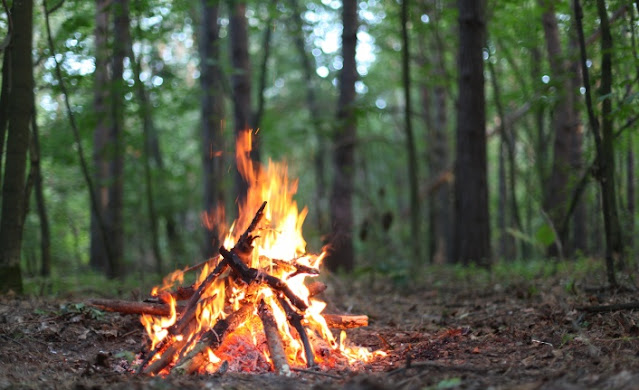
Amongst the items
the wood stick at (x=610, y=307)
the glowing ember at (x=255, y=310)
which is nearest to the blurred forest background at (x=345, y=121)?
the wood stick at (x=610, y=307)

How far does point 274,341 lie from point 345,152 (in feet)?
27.2

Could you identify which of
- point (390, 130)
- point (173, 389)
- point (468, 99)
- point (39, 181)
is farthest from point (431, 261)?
point (390, 130)

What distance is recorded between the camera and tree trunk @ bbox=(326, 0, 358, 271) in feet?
41.5

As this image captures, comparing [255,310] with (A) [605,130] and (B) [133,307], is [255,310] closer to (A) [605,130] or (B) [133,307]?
(B) [133,307]

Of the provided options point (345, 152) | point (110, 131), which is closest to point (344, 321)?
point (345, 152)

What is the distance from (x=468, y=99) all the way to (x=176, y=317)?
24.0 feet

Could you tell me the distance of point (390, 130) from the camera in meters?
35.2

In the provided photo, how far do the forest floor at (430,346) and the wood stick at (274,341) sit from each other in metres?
0.16

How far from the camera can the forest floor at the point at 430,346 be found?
4094 millimetres

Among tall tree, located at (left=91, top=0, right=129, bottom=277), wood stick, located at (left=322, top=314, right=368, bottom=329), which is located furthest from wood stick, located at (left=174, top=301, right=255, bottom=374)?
tall tree, located at (left=91, top=0, right=129, bottom=277)

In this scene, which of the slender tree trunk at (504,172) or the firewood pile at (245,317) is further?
the slender tree trunk at (504,172)

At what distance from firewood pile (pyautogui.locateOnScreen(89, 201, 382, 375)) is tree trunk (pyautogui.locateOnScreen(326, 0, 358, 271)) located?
692 cm

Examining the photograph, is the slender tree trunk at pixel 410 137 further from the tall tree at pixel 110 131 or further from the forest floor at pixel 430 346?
the tall tree at pixel 110 131

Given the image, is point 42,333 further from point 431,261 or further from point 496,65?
point 496,65
